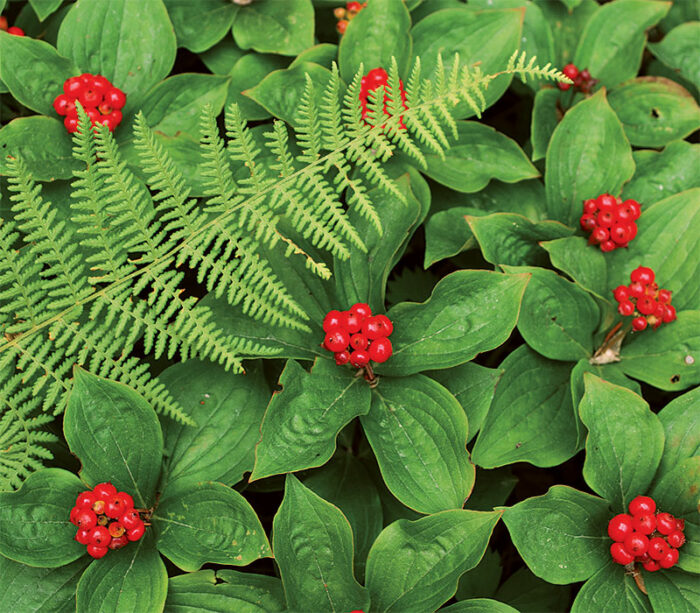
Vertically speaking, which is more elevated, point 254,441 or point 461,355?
point 461,355

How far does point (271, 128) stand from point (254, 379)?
1131 mm

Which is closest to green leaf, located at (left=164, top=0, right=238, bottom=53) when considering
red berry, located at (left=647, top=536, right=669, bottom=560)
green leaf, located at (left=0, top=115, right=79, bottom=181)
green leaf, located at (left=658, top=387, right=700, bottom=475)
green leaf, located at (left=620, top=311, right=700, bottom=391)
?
green leaf, located at (left=0, top=115, right=79, bottom=181)

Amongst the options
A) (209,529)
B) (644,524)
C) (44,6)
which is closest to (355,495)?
(209,529)

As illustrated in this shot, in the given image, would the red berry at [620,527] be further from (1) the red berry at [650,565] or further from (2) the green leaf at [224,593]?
(2) the green leaf at [224,593]

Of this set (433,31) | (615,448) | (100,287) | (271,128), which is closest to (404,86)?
(433,31)

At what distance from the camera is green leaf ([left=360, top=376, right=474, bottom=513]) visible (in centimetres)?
208

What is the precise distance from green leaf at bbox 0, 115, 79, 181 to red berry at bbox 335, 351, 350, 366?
1.29 metres

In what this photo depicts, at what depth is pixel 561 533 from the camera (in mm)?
2123

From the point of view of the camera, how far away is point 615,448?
7.20ft

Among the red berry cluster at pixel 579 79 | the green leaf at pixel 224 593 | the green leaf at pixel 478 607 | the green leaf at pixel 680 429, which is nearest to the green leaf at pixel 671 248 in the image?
the green leaf at pixel 680 429

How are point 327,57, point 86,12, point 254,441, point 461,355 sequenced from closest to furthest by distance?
point 461,355 → point 254,441 → point 86,12 → point 327,57

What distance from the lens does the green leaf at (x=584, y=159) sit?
2711 mm

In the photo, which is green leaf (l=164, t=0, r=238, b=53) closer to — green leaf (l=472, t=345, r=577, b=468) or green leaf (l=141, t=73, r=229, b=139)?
green leaf (l=141, t=73, r=229, b=139)

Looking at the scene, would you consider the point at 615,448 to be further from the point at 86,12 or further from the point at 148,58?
the point at 86,12
